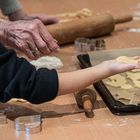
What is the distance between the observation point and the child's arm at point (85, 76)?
86cm

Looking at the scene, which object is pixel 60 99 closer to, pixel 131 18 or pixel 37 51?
pixel 37 51

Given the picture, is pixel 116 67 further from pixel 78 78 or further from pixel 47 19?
pixel 47 19

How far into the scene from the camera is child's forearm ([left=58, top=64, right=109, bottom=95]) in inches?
33.7

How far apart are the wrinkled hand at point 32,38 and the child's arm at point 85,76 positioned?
0.12 m

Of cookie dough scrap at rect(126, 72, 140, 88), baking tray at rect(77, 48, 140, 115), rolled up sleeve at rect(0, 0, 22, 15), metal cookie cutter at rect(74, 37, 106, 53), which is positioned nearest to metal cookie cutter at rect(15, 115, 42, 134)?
baking tray at rect(77, 48, 140, 115)

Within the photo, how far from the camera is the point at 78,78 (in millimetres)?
864

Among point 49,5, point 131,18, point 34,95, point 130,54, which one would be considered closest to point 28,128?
point 34,95

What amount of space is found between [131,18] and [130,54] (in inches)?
14.0

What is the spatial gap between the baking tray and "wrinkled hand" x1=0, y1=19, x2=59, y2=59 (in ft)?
0.47

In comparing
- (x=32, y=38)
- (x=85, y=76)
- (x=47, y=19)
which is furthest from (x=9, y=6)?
(x=85, y=76)

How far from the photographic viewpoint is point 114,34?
1408mm

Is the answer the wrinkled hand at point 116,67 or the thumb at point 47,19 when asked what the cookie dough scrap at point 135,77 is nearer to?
the wrinkled hand at point 116,67

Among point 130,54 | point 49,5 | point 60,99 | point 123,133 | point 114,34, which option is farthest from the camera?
point 49,5

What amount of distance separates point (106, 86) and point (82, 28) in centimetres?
40
